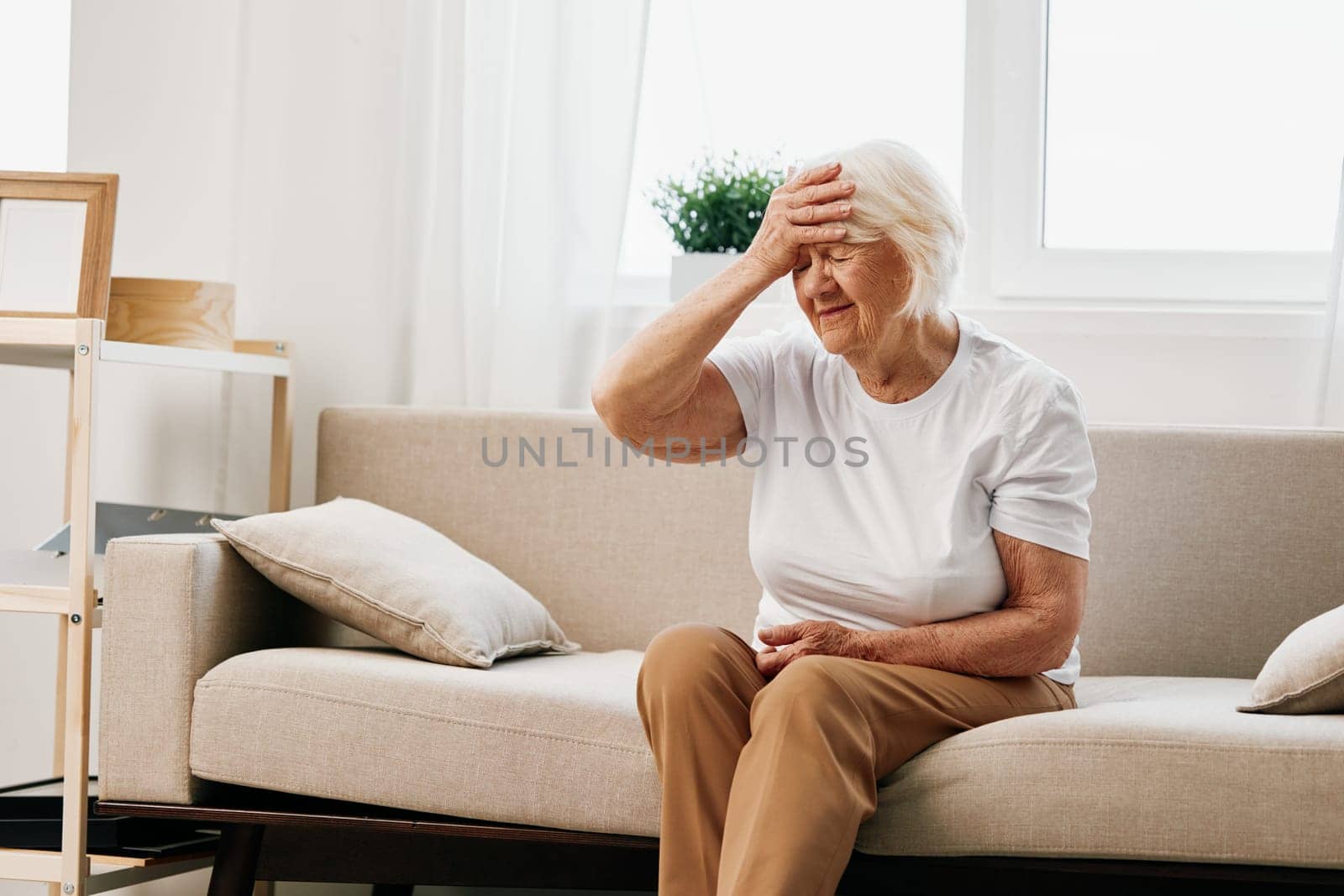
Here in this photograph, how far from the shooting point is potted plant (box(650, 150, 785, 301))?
2.41 meters

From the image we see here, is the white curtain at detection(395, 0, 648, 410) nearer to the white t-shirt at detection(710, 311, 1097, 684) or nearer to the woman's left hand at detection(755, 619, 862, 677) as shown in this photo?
the white t-shirt at detection(710, 311, 1097, 684)

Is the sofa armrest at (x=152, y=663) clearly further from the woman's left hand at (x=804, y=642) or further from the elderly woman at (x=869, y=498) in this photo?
the woman's left hand at (x=804, y=642)

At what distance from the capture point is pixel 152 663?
1.68m

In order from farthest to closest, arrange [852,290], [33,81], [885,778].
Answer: [33,81] < [852,290] < [885,778]

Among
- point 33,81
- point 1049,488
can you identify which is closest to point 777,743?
point 1049,488

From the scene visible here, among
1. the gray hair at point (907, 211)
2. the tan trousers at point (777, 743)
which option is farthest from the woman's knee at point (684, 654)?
the gray hair at point (907, 211)

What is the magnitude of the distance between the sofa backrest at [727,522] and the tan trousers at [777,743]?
0.54 m

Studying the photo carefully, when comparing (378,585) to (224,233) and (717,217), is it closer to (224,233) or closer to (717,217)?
(717,217)

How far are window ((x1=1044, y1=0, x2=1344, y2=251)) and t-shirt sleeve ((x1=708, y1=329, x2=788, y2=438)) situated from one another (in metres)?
1.02

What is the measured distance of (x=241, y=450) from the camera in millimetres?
2586

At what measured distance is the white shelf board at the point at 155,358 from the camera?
1951 millimetres

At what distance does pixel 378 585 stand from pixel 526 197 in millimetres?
961

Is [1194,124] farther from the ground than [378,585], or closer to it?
farther from the ground

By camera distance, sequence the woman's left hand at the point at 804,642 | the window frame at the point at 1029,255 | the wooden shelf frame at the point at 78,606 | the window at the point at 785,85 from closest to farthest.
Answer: the woman's left hand at the point at 804,642
the wooden shelf frame at the point at 78,606
the window frame at the point at 1029,255
the window at the point at 785,85
